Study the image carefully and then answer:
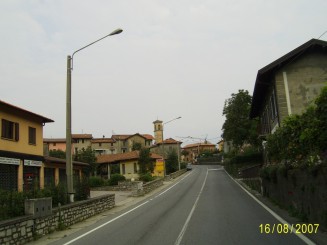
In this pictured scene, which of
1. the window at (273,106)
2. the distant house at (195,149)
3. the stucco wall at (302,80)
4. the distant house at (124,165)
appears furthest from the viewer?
the distant house at (195,149)

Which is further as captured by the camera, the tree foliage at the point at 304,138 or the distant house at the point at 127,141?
the distant house at the point at 127,141

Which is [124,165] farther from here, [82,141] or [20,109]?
[20,109]

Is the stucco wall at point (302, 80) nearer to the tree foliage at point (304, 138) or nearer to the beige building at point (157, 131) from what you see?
the tree foliage at point (304, 138)

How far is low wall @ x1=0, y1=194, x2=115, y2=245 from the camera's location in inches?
448

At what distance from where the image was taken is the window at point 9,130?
1030 inches

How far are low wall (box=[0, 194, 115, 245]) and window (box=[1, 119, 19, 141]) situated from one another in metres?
9.47

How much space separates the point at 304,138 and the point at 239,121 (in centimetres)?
5457

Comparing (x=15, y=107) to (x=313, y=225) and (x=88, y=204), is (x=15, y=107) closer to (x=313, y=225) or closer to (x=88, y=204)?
(x=88, y=204)

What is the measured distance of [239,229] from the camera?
40.9 ft

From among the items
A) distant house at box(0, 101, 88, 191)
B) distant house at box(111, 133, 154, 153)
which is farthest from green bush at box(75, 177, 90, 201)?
distant house at box(111, 133, 154, 153)

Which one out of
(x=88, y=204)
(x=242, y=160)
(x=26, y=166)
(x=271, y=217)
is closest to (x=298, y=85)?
(x=271, y=217)

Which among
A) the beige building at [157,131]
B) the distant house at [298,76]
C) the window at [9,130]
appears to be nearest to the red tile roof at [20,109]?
the window at [9,130]

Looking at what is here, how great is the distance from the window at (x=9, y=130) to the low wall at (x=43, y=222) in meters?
9.47

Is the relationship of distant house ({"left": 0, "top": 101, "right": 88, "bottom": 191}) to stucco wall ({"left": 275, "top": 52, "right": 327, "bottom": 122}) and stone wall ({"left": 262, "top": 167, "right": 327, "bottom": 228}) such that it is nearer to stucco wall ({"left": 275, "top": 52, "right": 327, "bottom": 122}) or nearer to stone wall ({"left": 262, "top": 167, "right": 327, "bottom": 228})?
stone wall ({"left": 262, "top": 167, "right": 327, "bottom": 228})
